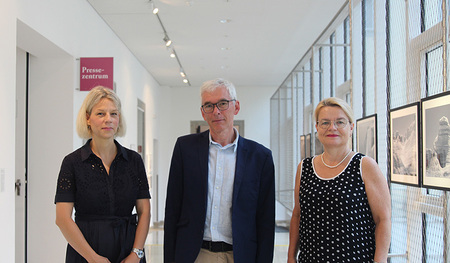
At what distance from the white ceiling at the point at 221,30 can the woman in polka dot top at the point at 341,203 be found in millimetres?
3809

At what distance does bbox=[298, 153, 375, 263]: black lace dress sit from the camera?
2.10 meters

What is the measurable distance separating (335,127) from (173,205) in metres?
0.93

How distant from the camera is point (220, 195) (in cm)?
218

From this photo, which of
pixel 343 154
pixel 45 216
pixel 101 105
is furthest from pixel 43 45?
pixel 343 154

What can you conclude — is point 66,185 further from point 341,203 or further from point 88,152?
point 341,203

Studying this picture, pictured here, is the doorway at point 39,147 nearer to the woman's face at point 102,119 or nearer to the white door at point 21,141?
the white door at point 21,141

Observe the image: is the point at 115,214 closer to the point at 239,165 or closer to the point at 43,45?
the point at 239,165

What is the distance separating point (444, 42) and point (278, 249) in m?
5.45

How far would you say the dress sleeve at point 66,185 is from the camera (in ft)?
6.84

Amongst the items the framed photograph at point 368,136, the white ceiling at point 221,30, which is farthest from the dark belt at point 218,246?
the white ceiling at point 221,30

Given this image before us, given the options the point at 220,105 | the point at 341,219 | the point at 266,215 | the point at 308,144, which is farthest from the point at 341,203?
the point at 308,144

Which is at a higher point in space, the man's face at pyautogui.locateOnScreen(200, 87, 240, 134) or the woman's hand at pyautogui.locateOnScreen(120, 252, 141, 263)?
the man's face at pyautogui.locateOnScreen(200, 87, 240, 134)

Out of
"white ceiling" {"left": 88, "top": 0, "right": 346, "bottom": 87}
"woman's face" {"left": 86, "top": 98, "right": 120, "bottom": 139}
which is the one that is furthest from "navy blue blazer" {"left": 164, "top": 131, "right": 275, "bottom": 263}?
"white ceiling" {"left": 88, "top": 0, "right": 346, "bottom": 87}

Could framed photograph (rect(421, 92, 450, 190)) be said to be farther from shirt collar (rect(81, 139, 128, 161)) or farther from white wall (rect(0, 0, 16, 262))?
white wall (rect(0, 0, 16, 262))
